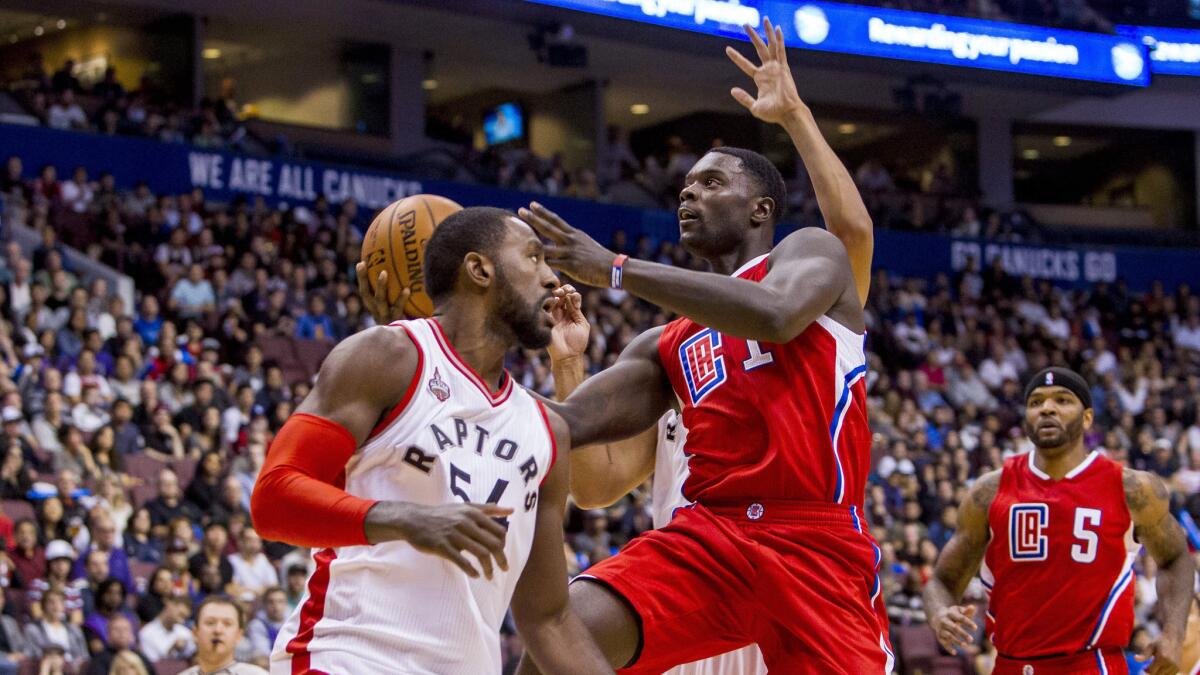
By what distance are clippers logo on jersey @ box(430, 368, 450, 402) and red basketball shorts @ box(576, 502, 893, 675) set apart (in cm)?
123

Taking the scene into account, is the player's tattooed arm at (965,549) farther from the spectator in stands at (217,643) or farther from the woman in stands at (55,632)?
the woman in stands at (55,632)

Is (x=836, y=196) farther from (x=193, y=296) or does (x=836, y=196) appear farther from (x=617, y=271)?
(x=193, y=296)

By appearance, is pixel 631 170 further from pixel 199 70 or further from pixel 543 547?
pixel 543 547

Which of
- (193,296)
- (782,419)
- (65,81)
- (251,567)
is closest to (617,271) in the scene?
(782,419)

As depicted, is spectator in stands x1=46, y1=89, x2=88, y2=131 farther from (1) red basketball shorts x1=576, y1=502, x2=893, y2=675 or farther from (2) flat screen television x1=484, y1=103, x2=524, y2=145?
(1) red basketball shorts x1=576, y1=502, x2=893, y2=675

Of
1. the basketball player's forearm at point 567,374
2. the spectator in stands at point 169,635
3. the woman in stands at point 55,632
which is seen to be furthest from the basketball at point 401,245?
the spectator in stands at point 169,635

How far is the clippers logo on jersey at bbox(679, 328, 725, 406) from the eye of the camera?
5137 mm

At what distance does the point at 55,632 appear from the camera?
10.4 metres

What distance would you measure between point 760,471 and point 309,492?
181cm

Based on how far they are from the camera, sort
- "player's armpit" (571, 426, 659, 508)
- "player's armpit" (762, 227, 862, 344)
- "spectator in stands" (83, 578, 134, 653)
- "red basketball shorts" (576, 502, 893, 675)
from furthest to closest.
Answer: "spectator in stands" (83, 578, 134, 653)
"player's armpit" (571, 426, 659, 508)
"red basketball shorts" (576, 502, 893, 675)
"player's armpit" (762, 227, 862, 344)

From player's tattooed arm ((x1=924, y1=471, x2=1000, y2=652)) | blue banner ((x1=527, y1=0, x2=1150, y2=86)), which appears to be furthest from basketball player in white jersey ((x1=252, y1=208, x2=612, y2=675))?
blue banner ((x1=527, y1=0, x2=1150, y2=86))

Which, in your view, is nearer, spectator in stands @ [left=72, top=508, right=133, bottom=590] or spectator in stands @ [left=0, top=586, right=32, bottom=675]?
spectator in stands @ [left=0, top=586, right=32, bottom=675]

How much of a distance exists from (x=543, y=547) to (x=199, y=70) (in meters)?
20.6

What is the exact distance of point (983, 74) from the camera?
2670 cm
